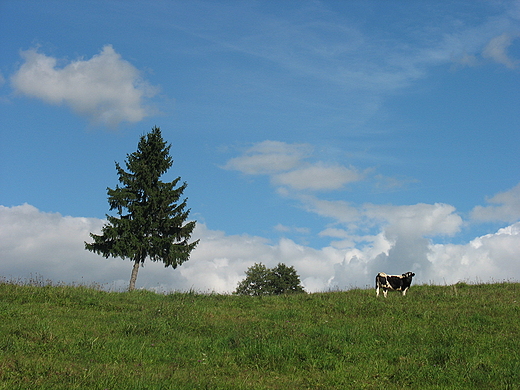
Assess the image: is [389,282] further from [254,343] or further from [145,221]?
[145,221]

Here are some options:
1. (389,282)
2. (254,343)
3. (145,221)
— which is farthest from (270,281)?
(254,343)

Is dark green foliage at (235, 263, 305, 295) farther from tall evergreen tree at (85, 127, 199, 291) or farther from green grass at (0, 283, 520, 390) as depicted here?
green grass at (0, 283, 520, 390)

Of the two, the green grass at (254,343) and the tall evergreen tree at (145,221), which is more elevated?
the tall evergreen tree at (145,221)

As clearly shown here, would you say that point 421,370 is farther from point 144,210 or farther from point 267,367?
point 144,210

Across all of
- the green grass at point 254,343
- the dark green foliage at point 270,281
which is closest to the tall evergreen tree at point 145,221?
the green grass at point 254,343

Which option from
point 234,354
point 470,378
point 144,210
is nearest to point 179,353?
point 234,354

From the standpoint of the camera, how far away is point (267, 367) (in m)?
10.5

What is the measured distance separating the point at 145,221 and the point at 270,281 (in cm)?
3042

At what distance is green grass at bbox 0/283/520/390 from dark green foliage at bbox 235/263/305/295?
4369cm

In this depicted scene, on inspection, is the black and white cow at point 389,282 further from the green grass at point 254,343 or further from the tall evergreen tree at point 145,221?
the tall evergreen tree at point 145,221

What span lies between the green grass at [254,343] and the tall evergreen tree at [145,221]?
1729cm

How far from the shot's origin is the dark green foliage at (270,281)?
207 feet

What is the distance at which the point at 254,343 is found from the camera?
39.0 ft

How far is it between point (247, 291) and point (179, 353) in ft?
174
